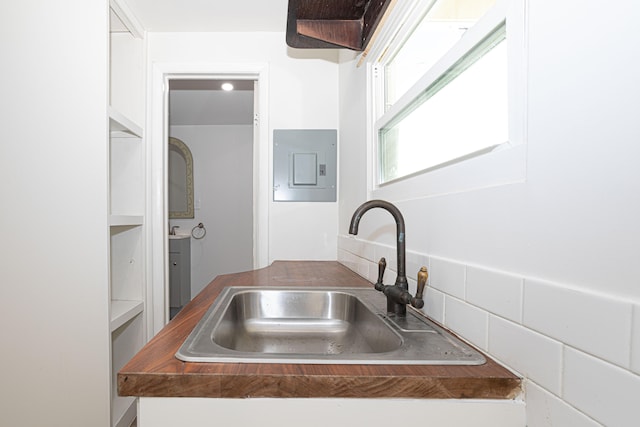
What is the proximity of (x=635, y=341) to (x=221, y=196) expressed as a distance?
4.26 meters

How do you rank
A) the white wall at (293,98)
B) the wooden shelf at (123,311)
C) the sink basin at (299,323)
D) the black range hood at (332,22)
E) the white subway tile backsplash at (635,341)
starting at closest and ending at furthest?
the white subway tile backsplash at (635,341) → the sink basin at (299,323) → the black range hood at (332,22) → the wooden shelf at (123,311) → the white wall at (293,98)

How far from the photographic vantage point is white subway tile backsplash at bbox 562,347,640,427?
337 mm

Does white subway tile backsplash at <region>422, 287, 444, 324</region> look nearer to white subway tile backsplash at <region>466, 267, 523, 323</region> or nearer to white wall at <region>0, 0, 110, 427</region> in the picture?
white subway tile backsplash at <region>466, 267, 523, 323</region>

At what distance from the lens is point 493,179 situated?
579mm

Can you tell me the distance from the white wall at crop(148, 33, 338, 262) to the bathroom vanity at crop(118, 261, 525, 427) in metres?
1.56

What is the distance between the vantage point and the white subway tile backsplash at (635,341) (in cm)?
33

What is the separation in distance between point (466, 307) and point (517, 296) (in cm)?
15

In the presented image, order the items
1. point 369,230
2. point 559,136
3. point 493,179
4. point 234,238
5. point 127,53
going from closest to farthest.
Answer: point 559,136 → point 493,179 → point 369,230 → point 127,53 → point 234,238

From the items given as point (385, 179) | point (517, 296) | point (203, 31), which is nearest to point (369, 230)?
point (385, 179)

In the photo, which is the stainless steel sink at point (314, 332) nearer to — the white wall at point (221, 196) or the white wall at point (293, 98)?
the white wall at point (293, 98)

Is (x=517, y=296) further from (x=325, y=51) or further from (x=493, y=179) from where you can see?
(x=325, y=51)

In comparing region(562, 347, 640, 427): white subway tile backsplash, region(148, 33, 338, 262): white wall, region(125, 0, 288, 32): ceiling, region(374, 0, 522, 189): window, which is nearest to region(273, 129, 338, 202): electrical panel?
region(148, 33, 338, 262): white wall

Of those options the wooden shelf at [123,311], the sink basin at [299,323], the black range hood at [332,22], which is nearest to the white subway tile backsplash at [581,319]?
the sink basin at [299,323]

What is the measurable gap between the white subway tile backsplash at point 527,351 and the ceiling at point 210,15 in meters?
1.87
